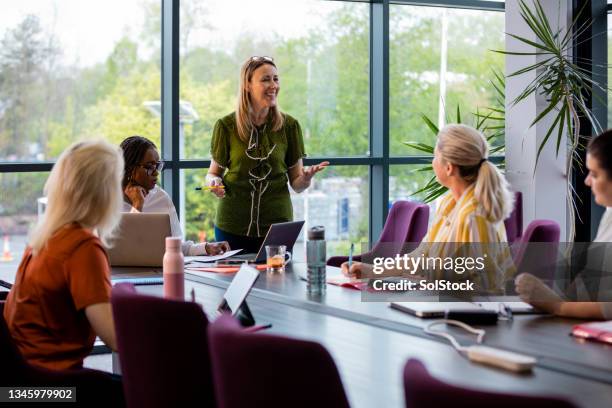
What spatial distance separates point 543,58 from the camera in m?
6.40

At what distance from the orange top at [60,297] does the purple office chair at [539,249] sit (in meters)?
2.25

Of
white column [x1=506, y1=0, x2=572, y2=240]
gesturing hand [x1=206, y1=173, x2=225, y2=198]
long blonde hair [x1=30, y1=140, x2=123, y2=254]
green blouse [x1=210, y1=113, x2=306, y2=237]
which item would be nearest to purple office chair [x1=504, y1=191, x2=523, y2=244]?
white column [x1=506, y1=0, x2=572, y2=240]

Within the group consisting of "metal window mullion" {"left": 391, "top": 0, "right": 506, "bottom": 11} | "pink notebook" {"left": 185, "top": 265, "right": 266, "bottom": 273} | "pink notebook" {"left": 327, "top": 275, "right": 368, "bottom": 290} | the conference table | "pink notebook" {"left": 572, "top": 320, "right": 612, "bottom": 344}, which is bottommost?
the conference table

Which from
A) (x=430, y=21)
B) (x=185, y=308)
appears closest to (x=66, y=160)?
(x=185, y=308)

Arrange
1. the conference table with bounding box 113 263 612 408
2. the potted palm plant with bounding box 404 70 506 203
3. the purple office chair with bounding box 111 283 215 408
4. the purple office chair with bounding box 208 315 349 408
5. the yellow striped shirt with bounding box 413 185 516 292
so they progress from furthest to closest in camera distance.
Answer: the potted palm plant with bounding box 404 70 506 203 → the yellow striped shirt with bounding box 413 185 516 292 → the purple office chair with bounding box 111 283 215 408 → the conference table with bounding box 113 263 612 408 → the purple office chair with bounding box 208 315 349 408

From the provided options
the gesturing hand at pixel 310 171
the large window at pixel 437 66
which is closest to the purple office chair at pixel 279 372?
the gesturing hand at pixel 310 171

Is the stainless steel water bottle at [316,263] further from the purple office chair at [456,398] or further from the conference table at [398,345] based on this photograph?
the purple office chair at [456,398]

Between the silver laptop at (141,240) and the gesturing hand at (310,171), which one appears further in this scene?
the gesturing hand at (310,171)

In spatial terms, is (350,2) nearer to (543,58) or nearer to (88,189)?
(543,58)

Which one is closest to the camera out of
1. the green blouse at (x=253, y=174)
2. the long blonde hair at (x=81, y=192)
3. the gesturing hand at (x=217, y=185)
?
the long blonde hair at (x=81, y=192)

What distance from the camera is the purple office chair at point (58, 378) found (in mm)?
2494

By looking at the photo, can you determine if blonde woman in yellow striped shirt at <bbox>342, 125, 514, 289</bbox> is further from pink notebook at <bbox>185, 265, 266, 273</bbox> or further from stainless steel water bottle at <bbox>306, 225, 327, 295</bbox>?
pink notebook at <bbox>185, 265, 266, 273</bbox>

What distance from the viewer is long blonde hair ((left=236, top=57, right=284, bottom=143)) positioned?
4.98 metres

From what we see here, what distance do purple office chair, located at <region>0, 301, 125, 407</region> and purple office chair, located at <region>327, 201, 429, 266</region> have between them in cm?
253
